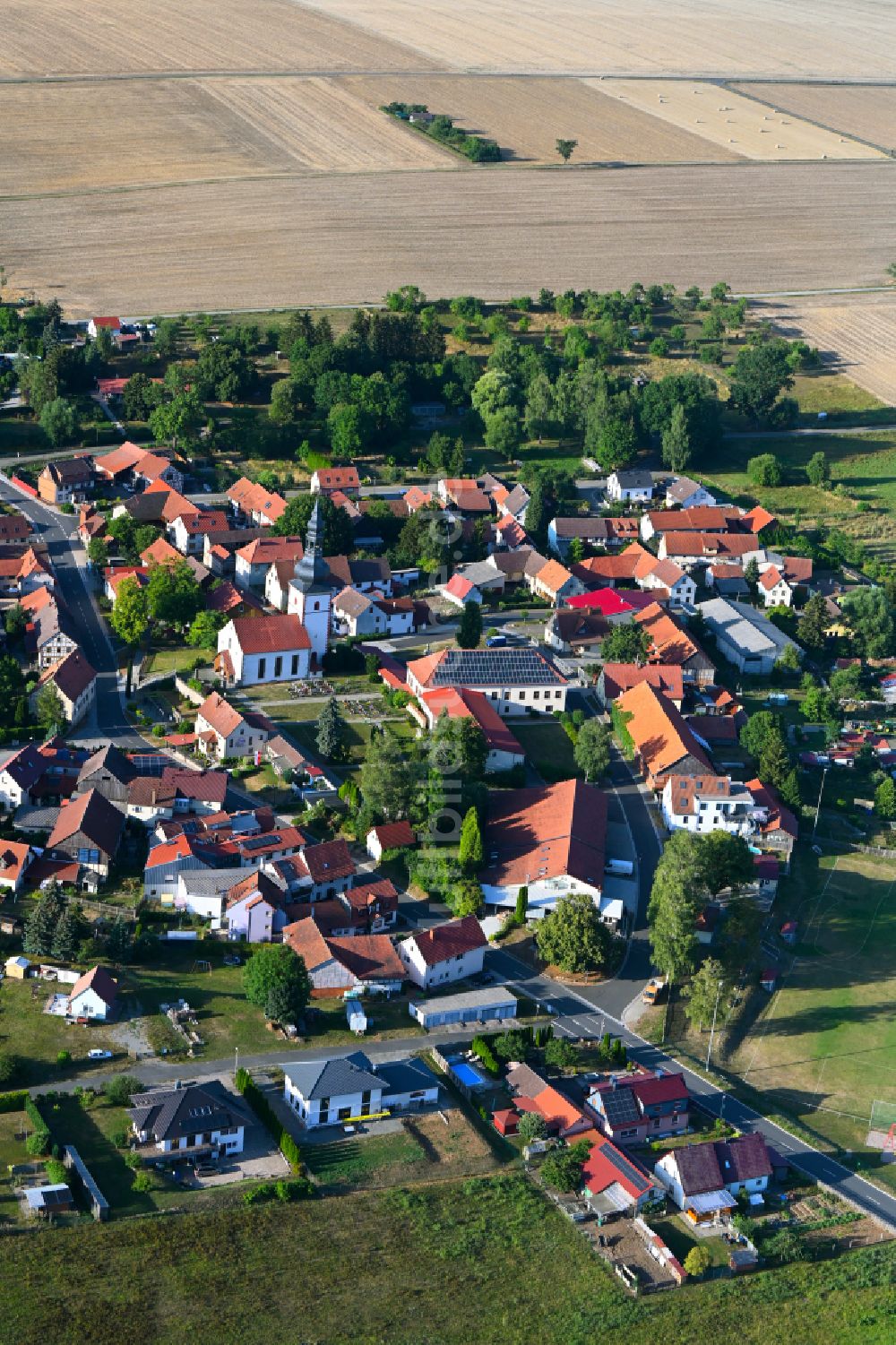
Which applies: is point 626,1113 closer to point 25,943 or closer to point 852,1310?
point 852,1310

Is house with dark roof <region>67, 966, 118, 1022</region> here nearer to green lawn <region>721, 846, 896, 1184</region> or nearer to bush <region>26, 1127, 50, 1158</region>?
bush <region>26, 1127, 50, 1158</region>

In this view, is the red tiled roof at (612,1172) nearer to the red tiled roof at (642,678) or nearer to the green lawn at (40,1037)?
the green lawn at (40,1037)

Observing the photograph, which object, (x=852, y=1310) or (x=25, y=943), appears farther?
(x=25, y=943)

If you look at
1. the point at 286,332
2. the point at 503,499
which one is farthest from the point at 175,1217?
the point at 286,332

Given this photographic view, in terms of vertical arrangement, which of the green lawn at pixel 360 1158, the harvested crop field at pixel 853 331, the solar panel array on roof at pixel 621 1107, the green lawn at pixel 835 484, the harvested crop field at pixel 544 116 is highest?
the harvested crop field at pixel 544 116

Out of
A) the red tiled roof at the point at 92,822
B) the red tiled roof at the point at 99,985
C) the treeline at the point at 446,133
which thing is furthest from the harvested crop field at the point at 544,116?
the red tiled roof at the point at 99,985

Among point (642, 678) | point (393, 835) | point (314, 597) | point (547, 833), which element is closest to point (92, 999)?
point (393, 835)

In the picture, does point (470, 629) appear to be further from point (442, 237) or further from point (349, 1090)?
point (442, 237)
